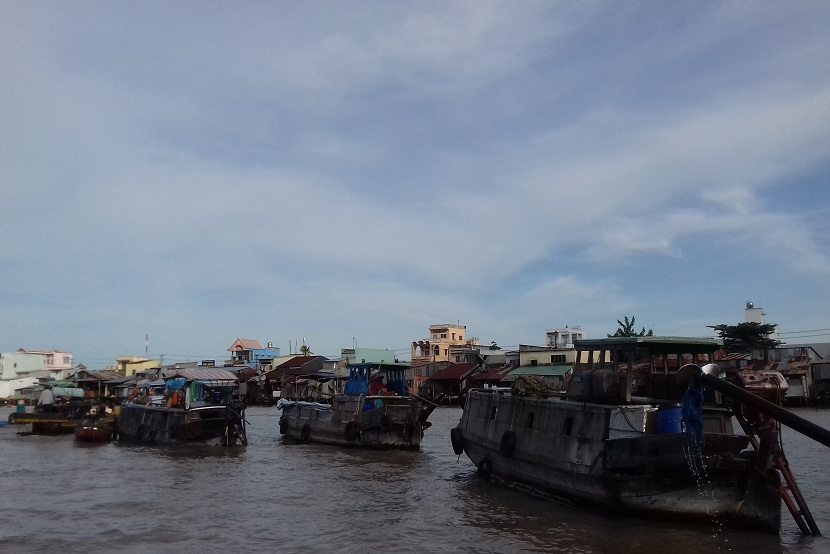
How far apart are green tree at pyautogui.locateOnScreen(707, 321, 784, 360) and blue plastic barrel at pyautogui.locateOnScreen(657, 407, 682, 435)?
5181cm

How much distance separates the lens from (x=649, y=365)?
654 inches

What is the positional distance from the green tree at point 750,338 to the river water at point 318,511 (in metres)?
36.2

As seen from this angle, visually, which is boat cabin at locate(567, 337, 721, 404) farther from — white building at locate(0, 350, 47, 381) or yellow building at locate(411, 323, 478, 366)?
white building at locate(0, 350, 47, 381)

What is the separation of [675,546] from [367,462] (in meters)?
14.3

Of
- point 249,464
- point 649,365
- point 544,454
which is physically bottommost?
point 249,464

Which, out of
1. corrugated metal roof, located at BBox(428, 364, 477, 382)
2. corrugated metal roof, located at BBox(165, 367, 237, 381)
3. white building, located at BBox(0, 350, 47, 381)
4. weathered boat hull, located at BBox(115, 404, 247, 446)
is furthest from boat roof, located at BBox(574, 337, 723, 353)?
white building, located at BBox(0, 350, 47, 381)

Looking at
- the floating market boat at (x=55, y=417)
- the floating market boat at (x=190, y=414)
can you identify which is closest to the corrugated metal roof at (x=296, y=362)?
the floating market boat at (x=55, y=417)

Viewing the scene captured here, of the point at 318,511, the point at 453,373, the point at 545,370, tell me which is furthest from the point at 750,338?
the point at 318,511

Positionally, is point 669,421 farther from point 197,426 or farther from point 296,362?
point 296,362

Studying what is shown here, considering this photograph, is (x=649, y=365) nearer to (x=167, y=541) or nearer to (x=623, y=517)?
(x=623, y=517)

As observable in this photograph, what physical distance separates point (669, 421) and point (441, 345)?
237ft

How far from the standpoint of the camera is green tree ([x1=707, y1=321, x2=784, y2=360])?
194 feet

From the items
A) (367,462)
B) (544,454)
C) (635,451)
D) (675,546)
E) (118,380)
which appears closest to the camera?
(675,546)

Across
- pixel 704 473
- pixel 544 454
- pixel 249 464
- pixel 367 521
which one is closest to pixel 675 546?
pixel 704 473
